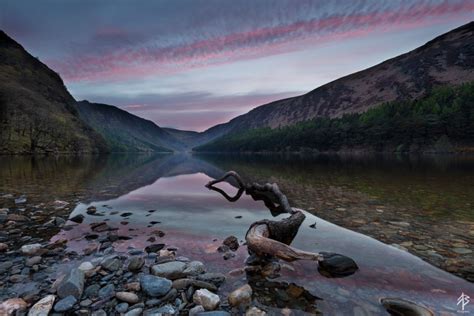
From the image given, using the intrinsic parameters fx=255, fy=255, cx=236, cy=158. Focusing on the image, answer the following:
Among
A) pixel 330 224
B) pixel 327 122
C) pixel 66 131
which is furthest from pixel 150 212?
pixel 327 122

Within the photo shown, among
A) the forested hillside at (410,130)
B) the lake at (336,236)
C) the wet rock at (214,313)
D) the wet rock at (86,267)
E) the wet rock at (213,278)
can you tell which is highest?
the forested hillside at (410,130)

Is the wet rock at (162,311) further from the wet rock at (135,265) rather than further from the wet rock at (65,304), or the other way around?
the wet rock at (135,265)

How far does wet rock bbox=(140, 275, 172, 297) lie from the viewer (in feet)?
15.8

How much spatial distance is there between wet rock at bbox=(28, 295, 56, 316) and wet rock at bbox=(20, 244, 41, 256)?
2.93 meters

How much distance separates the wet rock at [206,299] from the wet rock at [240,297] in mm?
274

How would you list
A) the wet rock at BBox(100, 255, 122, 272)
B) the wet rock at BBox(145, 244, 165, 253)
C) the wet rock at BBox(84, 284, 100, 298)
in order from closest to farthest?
the wet rock at BBox(84, 284, 100, 298), the wet rock at BBox(100, 255, 122, 272), the wet rock at BBox(145, 244, 165, 253)

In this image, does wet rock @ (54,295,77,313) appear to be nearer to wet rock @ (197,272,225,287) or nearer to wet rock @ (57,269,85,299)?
wet rock @ (57,269,85,299)

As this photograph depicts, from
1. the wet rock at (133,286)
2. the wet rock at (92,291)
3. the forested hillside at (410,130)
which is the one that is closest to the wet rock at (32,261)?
the wet rock at (92,291)

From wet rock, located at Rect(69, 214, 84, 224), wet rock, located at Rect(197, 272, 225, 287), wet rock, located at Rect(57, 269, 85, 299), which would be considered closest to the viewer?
wet rock, located at Rect(57, 269, 85, 299)

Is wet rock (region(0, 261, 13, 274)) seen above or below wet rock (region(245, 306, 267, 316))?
above

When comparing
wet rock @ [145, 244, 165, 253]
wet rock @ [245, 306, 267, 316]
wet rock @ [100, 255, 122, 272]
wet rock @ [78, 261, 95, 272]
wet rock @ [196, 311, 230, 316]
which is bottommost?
wet rock @ [145, 244, 165, 253]

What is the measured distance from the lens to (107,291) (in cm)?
484

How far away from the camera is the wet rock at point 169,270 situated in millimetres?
5430

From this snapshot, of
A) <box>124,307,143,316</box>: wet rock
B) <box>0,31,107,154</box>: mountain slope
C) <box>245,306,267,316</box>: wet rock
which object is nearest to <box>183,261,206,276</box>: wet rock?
<box>124,307,143,316</box>: wet rock
